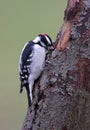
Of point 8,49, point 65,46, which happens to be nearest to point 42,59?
point 65,46

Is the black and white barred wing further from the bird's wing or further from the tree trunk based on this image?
the tree trunk

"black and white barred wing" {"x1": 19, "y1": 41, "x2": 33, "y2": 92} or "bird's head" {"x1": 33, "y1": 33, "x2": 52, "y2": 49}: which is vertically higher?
"bird's head" {"x1": 33, "y1": 33, "x2": 52, "y2": 49}

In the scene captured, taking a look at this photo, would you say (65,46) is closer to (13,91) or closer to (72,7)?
(72,7)

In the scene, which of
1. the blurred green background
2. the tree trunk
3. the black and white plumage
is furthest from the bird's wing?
the blurred green background

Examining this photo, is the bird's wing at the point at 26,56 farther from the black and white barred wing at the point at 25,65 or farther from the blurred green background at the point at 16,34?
the blurred green background at the point at 16,34

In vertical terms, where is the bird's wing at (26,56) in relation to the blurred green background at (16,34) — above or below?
above

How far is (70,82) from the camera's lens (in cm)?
410

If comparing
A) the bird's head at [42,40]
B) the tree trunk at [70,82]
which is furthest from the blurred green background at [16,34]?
the tree trunk at [70,82]

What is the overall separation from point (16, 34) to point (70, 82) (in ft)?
23.7

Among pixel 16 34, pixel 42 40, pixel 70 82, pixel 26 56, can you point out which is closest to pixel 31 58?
pixel 26 56

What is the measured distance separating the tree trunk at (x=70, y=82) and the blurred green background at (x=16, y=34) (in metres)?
3.23

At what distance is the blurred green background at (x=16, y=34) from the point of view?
784 cm

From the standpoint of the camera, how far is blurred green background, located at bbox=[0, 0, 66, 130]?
7.84 meters

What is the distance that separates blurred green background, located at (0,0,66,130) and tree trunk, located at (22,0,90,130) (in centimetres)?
323
